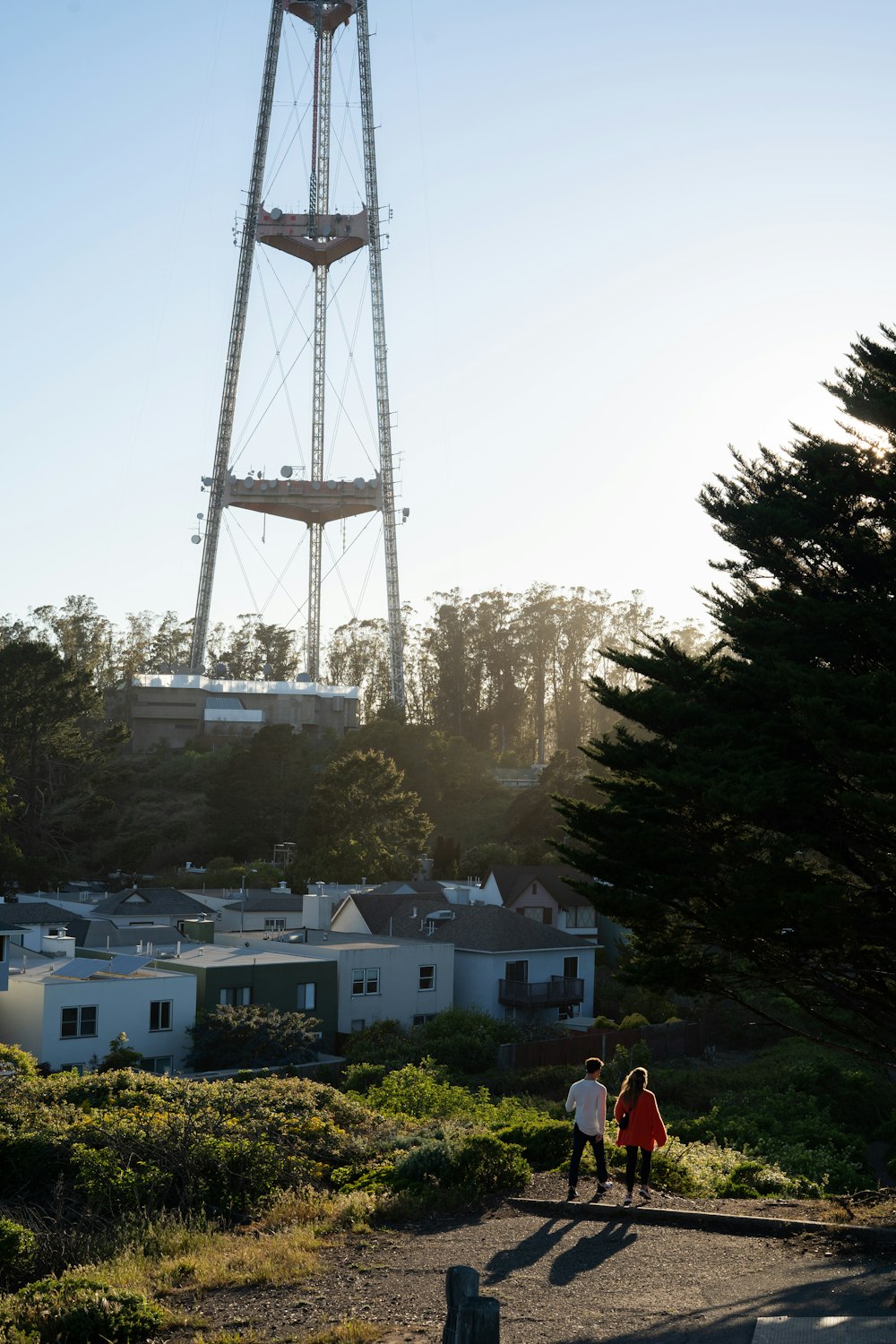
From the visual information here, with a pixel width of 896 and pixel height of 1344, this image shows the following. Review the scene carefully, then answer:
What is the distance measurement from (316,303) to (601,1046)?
1665 inches

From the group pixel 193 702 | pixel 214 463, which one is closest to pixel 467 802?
pixel 193 702

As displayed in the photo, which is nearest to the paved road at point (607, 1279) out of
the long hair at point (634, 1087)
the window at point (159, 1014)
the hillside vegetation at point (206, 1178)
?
the hillside vegetation at point (206, 1178)

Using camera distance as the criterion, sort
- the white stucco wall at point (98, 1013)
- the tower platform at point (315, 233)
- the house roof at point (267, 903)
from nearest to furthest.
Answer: the white stucco wall at point (98, 1013), the house roof at point (267, 903), the tower platform at point (315, 233)

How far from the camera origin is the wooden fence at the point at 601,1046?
1326 inches

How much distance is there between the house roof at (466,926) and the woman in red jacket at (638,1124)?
95.6 feet

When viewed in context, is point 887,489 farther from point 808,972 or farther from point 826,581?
point 808,972

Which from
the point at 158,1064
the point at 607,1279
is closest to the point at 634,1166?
the point at 607,1279

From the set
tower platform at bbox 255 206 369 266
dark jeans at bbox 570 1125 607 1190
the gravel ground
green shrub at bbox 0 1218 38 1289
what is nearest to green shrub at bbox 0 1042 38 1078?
green shrub at bbox 0 1218 38 1289

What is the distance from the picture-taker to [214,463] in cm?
6494

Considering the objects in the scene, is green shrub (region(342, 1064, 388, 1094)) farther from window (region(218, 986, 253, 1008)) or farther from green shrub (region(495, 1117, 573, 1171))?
green shrub (region(495, 1117, 573, 1171))

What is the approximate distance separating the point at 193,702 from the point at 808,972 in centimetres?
6221

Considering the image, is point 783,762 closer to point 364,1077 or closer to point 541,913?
point 364,1077

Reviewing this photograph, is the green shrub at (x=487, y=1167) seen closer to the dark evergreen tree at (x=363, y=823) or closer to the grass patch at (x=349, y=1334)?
the grass patch at (x=349, y=1334)

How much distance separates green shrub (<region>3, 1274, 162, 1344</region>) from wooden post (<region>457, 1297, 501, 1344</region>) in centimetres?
355
